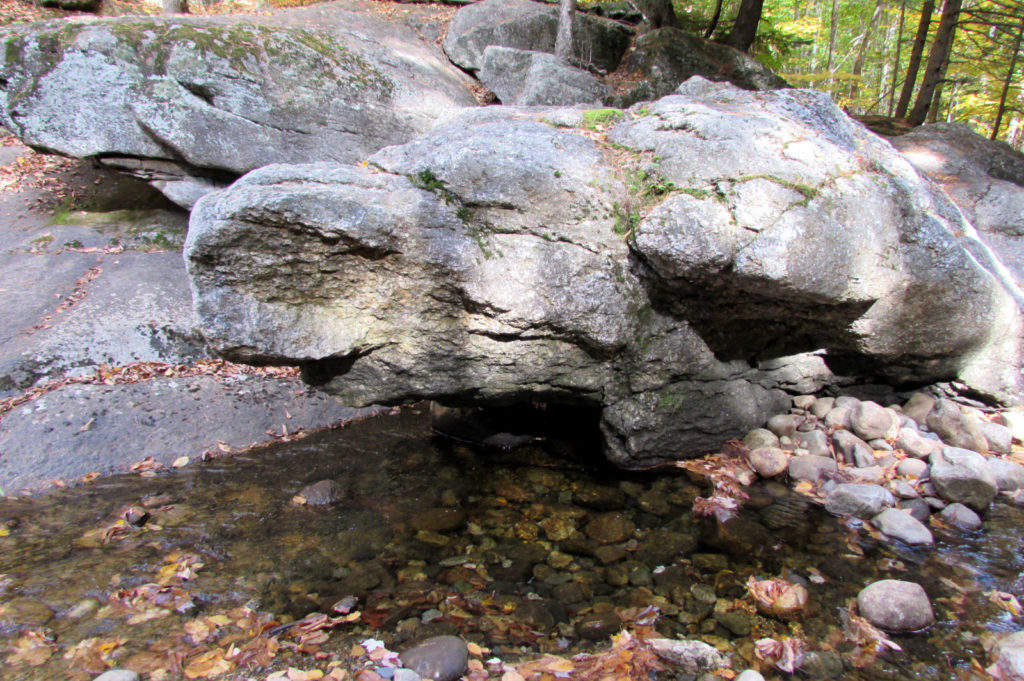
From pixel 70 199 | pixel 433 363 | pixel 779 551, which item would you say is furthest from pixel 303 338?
pixel 70 199

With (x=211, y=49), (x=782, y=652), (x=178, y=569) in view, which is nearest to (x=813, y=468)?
(x=782, y=652)

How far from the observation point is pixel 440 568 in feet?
14.5

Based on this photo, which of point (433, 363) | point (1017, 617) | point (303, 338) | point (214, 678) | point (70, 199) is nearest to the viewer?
point (214, 678)

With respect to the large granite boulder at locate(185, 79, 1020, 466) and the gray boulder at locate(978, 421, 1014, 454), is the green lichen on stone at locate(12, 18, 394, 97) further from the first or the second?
the gray boulder at locate(978, 421, 1014, 454)

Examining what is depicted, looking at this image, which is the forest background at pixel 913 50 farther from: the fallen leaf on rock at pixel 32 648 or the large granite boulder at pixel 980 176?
the fallen leaf on rock at pixel 32 648

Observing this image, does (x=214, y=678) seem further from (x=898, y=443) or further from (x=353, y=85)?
(x=353, y=85)

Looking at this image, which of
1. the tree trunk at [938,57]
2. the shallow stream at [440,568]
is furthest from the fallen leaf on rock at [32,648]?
the tree trunk at [938,57]

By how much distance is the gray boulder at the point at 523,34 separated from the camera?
11.9 metres

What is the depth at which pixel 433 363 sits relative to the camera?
4980 mm

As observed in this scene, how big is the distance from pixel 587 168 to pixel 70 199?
10412 mm

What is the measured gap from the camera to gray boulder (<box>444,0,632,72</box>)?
1187 cm

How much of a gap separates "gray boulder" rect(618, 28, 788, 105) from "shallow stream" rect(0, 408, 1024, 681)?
28.8 ft

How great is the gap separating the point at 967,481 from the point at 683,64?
9.46 m

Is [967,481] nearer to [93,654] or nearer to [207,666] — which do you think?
[207,666]
